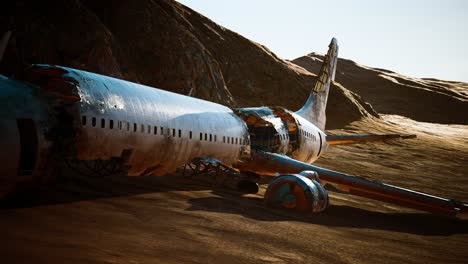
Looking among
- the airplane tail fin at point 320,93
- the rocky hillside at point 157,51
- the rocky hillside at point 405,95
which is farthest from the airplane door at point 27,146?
the rocky hillside at point 405,95

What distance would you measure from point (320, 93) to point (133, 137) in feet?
70.0

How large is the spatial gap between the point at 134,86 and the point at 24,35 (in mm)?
18035

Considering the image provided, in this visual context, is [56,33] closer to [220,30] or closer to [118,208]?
[118,208]

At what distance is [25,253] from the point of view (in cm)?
594

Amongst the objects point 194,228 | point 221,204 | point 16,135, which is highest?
point 16,135

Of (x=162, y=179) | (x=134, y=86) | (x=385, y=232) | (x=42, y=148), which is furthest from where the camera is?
(x=162, y=179)

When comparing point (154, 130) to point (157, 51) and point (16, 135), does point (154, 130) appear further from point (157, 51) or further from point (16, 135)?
point (157, 51)

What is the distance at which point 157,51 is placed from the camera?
3819 cm

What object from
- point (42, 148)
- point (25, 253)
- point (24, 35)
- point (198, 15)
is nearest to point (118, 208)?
point (42, 148)

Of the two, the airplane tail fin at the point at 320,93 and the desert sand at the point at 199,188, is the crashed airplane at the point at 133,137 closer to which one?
the desert sand at the point at 199,188

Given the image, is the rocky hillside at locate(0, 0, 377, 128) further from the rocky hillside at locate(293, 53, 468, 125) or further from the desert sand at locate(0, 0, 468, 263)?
the rocky hillside at locate(293, 53, 468, 125)

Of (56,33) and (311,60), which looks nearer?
(56,33)

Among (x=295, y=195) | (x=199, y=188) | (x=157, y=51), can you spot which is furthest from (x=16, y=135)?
(x=157, y=51)

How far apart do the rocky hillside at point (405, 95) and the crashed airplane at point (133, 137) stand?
72.4 m
